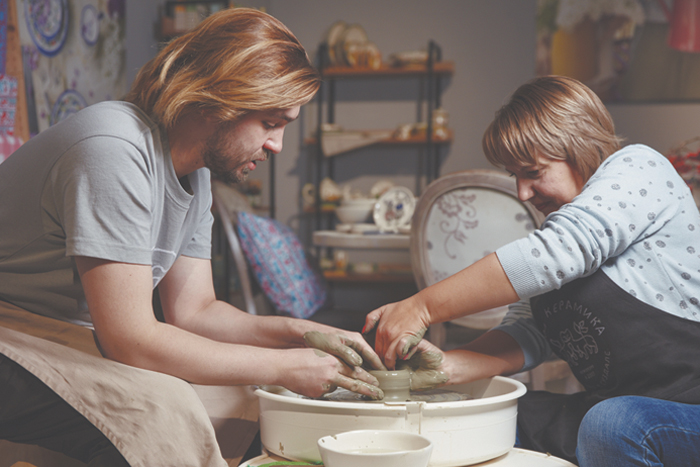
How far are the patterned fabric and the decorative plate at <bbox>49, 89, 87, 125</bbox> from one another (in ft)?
2.82

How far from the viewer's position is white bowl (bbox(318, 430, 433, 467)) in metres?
0.68

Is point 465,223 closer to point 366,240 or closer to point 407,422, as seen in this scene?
point 366,240

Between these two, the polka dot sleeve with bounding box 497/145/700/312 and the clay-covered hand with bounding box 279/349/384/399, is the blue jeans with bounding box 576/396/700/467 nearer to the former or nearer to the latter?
the polka dot sleeve with bounding box 497/145/700/312

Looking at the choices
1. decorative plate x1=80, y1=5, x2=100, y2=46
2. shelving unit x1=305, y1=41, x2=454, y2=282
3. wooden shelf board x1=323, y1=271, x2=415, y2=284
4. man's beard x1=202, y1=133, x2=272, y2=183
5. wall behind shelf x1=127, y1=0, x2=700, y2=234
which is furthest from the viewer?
wall behind shelf x1=127, y1=0, x2=700, y2=234

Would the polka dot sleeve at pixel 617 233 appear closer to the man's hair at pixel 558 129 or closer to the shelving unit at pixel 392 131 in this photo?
the man's hair at pixel 558 129

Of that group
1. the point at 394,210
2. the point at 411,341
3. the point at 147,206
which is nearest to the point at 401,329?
the point at 411,341

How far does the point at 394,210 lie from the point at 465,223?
3.33ft

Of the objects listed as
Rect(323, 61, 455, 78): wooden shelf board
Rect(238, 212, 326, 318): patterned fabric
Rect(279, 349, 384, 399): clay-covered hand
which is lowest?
Rect(238, 212, 326, 318): patterned fabric

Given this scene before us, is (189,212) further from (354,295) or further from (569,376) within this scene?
(354,295)

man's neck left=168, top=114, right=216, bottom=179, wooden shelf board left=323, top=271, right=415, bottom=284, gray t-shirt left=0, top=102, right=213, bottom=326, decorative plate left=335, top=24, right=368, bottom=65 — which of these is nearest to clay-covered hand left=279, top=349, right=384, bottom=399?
gray t-shirt left=0, top=102, right=213, bottom=326

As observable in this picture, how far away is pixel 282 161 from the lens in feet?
13.6

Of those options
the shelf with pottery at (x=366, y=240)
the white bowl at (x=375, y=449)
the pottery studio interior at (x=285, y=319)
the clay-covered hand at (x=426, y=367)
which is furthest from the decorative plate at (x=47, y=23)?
the white bowl at (x=375, y=449)

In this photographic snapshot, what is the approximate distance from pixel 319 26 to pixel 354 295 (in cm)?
189

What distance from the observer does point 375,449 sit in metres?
0.75
